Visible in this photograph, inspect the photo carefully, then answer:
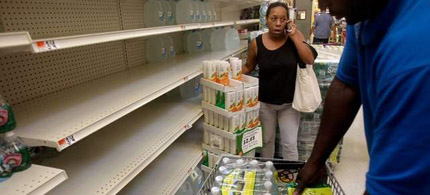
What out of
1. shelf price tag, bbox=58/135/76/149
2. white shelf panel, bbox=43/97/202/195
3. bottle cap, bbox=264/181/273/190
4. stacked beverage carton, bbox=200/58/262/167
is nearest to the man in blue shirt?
bottle cap, bbox=264/181/273/190

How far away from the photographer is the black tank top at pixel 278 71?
91.2 inches

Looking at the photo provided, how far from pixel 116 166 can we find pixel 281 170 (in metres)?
0.87

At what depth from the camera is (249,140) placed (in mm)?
2320

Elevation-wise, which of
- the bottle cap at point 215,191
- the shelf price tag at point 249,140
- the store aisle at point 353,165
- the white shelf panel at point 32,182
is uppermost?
the white shelf panel at point 32,182

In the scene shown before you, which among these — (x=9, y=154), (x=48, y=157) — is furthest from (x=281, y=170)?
(x=48, y=157)

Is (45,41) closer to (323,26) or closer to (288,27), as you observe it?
(288,27)

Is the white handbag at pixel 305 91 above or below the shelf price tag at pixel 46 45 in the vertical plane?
below

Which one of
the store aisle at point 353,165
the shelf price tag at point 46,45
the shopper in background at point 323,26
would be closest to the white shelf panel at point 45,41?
the shelf price tag at point 46,45

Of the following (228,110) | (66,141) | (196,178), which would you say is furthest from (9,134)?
(196,178)

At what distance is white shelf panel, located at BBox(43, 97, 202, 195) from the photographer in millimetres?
1340

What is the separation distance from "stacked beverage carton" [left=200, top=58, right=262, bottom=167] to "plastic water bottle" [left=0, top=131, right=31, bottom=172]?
4.42 ft

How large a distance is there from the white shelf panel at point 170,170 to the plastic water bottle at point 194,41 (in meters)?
1.20

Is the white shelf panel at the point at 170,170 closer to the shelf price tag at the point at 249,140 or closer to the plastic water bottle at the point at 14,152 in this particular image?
the shelf price tag at the point at 249,140

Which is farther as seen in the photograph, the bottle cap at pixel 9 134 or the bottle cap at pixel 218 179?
the bottle cap at pixel 218 179
